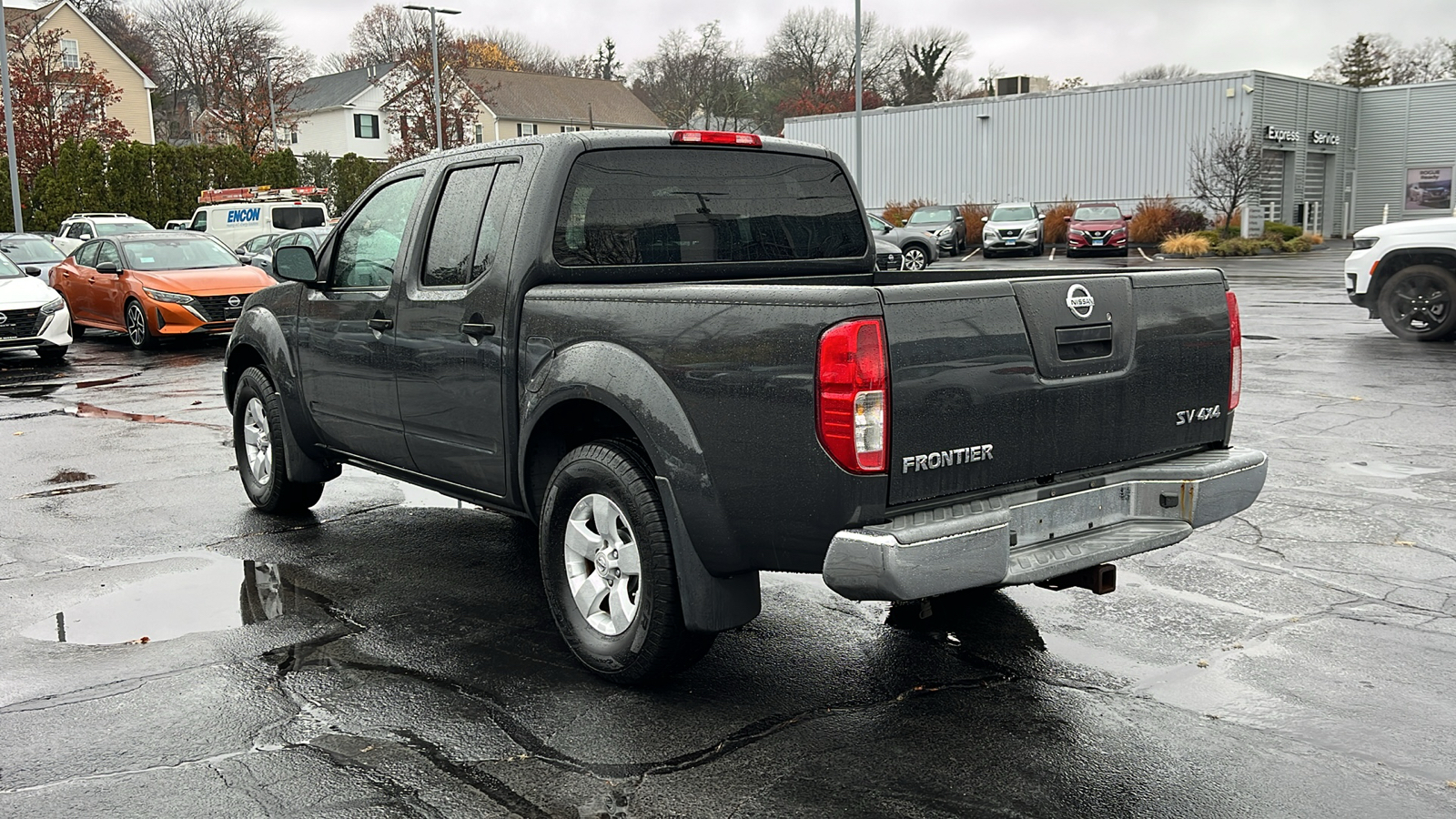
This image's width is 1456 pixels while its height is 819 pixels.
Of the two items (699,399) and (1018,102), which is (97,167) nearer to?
(1018,102)

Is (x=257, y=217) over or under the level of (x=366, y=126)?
under

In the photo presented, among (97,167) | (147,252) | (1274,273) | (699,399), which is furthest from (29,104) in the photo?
(699,399)

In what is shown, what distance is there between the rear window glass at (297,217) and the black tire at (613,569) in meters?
26.5

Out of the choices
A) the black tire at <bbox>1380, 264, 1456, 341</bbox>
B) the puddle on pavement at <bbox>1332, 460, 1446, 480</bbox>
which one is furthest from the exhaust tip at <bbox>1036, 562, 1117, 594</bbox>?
the black tire at <bbox>1380, 264, 1456, 341</bbox>

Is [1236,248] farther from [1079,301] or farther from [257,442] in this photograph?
[1079,301]

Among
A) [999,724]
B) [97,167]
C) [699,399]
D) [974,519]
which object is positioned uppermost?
[97,167]

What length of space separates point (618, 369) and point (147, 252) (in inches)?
650

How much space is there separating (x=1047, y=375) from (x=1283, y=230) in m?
41.2

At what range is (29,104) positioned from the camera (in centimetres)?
4022

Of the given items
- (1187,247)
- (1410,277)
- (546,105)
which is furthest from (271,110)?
(1410,277)

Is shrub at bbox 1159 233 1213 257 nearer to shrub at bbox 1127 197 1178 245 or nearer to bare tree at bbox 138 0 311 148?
shrub at bbox 1127 197 1178 245

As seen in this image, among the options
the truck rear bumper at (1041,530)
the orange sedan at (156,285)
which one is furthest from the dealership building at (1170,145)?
the truck rear bumper at (1041,530)

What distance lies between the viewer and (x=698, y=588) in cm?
408

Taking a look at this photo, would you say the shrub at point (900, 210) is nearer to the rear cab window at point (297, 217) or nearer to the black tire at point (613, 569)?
the rear cab window at point (297, 217)
